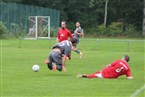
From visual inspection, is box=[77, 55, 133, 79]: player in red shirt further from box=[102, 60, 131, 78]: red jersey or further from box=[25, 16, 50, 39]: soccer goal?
box=[25, 16, 50, 39]: soccer goal

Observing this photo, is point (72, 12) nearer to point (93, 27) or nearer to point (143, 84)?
point (93, 27)

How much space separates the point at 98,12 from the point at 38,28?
2541 cm

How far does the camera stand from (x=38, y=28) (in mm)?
58469

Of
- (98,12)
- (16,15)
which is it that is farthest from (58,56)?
(98,12)

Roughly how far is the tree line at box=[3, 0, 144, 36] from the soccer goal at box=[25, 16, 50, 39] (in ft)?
62.9

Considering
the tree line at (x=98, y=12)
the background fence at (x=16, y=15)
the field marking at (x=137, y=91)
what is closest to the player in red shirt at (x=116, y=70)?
the field marking at (x=137, y=91)

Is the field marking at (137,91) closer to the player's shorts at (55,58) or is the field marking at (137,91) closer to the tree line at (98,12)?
the player's shorts at (55,58)

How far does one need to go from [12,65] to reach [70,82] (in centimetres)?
699

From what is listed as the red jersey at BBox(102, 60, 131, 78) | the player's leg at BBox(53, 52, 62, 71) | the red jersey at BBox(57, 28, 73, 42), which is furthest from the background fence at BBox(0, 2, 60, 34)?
the red jersey at BBox(102, 60, 131, 78)

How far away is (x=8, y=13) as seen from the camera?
194 ft

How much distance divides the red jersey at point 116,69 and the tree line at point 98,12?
62.1 meters

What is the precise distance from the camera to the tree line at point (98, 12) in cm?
8031

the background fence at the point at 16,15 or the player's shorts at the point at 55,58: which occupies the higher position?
the player's shorts at the point at 55,58

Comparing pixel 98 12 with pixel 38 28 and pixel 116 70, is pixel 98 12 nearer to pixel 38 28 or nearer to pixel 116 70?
pixel 38 28
